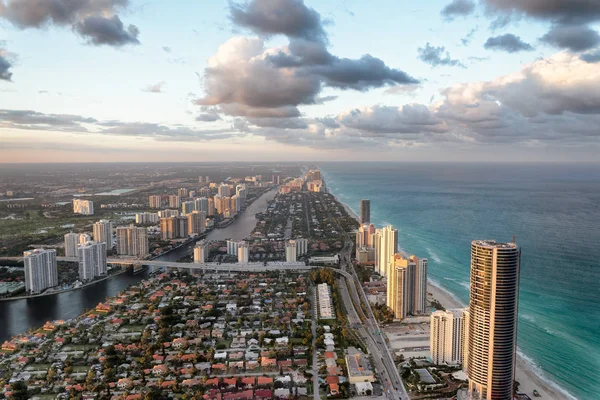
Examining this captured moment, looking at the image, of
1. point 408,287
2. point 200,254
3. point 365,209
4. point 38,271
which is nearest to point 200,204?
point 365,209

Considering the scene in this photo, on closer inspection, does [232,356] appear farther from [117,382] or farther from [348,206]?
[348,206]

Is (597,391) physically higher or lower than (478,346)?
lower

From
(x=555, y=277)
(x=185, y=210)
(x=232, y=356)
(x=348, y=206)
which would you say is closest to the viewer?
(x=232, y=356)

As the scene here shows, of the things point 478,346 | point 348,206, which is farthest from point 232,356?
point 348,206

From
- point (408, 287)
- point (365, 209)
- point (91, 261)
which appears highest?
point (365, 209)

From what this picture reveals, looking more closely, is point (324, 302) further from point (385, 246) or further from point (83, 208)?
point (83, 208)

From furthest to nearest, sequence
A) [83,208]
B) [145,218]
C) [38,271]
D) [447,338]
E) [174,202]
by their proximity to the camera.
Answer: [174,202]
[83,208]
[145,218]
[38,271]
[447,338]
